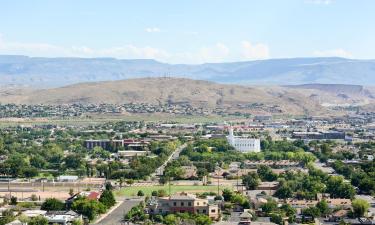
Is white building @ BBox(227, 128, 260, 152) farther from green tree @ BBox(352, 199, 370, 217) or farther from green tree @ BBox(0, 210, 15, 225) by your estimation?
green tree @ BBox(0, 210, 15, 225)

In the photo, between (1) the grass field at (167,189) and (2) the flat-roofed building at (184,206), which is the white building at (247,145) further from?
(2) the flat-roofed building at (184,206)

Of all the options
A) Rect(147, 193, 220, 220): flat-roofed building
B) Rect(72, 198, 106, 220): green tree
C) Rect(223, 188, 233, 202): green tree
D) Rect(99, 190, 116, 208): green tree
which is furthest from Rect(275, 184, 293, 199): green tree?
Rect(72, 198, 106, 220): green tree

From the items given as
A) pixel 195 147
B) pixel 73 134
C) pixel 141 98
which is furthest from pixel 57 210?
pixel 141 98

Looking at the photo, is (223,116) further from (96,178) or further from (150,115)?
(96,178)

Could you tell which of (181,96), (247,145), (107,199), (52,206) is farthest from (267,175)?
(181,96)

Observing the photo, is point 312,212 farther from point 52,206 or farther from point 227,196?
point 52,206
